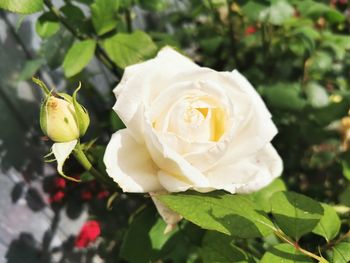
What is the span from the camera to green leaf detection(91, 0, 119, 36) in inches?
29.9

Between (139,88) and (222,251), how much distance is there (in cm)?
28

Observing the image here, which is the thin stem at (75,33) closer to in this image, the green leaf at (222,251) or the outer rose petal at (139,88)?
the outer rose petal at (139,88)

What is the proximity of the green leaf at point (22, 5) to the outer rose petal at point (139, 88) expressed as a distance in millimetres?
214

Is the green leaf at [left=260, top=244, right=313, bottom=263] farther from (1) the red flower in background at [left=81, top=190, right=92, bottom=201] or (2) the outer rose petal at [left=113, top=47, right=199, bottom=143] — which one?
(1) the red flower in background at [left=81, top=190, right=92, bottom=201]

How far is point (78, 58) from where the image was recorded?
0.78 metres

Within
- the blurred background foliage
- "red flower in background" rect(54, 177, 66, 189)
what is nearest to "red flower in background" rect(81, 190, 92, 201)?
the blurred background foliage

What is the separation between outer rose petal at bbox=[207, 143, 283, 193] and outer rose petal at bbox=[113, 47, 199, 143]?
0.12 m

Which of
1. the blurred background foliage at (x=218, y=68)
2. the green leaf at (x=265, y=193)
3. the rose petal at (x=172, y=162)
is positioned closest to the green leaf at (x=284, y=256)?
the blurred background foliage at (x=218, y=68)

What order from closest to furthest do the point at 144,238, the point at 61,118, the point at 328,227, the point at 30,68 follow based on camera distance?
1. the point at 61,118
2. the point at 328,227
3. the point at 144,238
4. the point at 30,68

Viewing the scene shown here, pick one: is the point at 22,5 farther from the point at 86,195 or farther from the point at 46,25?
the point at 86,195

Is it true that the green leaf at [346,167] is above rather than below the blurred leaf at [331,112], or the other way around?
above

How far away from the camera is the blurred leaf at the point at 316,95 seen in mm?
1122

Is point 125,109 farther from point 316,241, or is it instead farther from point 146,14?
point 146,14

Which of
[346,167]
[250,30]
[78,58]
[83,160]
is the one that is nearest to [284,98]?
[346,167]
